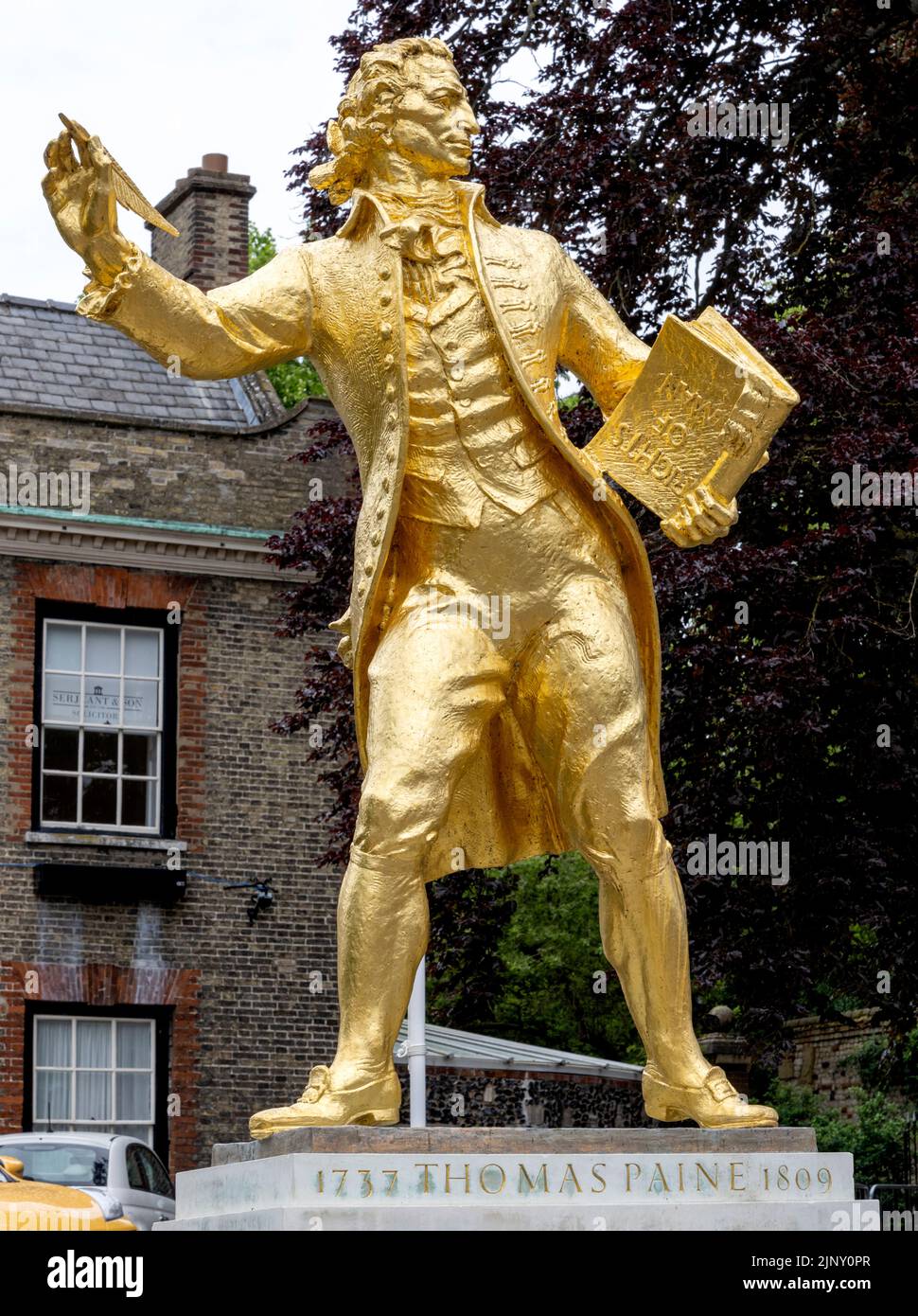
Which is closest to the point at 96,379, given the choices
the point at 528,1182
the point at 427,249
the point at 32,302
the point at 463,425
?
the point at 32,302

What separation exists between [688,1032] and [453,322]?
2.03 metres

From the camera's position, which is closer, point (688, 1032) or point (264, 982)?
point (688, 1032)

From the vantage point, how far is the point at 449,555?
258 inches

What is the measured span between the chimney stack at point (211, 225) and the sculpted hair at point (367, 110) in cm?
1597

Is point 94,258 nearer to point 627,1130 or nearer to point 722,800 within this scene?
point 627,1130

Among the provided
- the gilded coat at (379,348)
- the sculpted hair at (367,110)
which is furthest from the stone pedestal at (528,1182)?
the sculpted hair at (367,110)

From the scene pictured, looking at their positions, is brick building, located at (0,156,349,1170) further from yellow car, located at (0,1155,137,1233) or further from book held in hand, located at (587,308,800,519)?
book held in hand, located at (587,308,800,519)

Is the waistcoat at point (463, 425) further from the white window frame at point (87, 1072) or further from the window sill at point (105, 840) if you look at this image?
the white window frame at point (87, 1072)

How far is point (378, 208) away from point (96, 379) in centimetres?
1549

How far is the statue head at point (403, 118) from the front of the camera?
6.77m

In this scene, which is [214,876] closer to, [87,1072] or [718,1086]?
[87,1072]

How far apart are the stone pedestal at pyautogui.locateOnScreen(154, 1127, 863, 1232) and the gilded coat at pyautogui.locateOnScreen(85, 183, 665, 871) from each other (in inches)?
35.6

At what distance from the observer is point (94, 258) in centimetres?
637

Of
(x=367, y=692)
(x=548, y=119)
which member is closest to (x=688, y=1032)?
(x=367, y=692)
